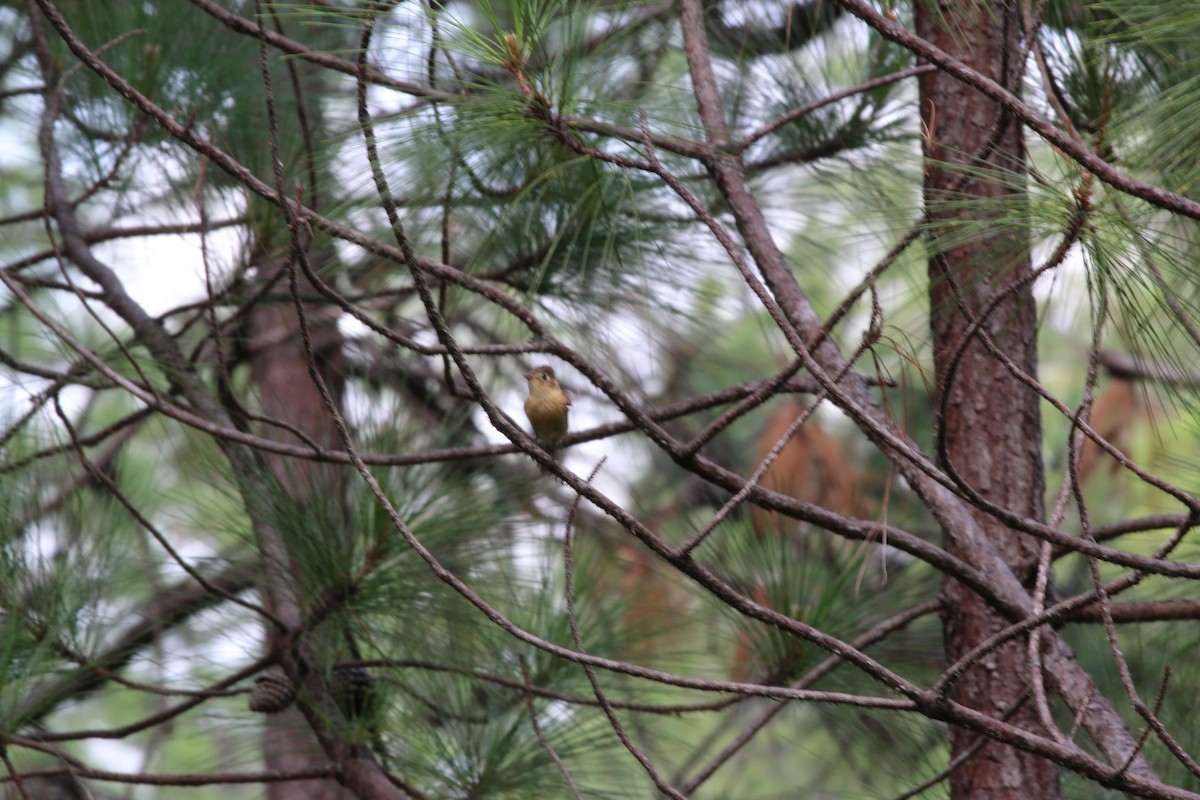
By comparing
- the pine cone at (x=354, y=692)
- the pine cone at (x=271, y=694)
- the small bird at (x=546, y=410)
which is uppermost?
the small bird at (x=546, y=410)

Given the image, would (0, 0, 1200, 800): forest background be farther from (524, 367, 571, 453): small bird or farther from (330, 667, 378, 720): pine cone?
(524, 367, 571, 453): small bird

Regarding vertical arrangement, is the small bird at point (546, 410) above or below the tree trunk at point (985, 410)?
above

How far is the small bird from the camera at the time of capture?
2072 mm

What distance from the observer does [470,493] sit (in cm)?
194

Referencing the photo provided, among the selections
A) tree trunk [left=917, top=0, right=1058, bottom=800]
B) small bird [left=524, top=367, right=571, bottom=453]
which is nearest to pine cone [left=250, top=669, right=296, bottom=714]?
small bird [left=524, top=367, right=571, bottom=453]

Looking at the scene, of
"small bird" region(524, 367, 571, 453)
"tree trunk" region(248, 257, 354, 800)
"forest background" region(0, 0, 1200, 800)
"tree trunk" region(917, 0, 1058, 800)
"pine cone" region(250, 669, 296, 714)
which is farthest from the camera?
"small bird" region(524, 367, 571, 453)

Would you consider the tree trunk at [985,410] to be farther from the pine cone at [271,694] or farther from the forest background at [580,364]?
the pine cone at [271,694]

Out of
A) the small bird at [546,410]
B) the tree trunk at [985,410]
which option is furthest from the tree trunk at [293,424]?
the tree trunk at [985,410]

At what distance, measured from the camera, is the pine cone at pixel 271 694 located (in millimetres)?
1808

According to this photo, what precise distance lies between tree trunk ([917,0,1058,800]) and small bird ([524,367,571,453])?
0.63m

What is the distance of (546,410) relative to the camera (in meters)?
2.07

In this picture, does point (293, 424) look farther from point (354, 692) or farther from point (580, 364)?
point (580, 364)

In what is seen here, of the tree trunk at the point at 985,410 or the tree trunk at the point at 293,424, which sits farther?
the tree trunk at the point at 293,424

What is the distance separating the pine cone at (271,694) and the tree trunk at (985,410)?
988 millimetres
